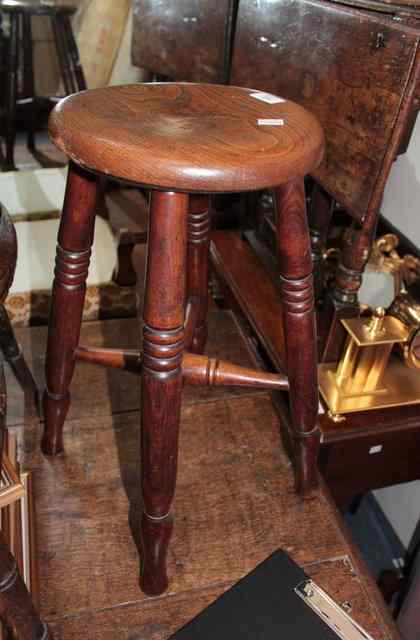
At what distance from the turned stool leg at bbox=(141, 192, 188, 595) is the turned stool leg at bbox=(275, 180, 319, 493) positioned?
18 cm

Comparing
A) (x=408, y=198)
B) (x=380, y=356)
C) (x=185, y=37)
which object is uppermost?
(x=185, y=37)

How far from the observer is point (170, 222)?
2.01ft

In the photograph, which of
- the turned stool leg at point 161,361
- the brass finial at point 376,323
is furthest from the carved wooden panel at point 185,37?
the turned stool leg at point 161,361

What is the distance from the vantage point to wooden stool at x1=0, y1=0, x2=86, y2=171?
7.38 ft

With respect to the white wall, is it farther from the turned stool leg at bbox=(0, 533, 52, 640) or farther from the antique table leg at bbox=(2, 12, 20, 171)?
the antique table leg at bbox=(2, 12, 20, 171)

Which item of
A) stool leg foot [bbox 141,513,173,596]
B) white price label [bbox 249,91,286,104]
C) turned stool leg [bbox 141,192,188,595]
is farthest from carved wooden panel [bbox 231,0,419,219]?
stool leg foot [bbox 141,513,173,596]

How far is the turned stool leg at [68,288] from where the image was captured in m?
0.77

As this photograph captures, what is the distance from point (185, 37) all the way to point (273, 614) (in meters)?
1.28

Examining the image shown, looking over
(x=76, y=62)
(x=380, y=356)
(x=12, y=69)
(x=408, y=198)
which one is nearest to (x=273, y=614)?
(x=380, y=356)

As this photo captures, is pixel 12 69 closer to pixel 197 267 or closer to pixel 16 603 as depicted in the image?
pixel 197 267

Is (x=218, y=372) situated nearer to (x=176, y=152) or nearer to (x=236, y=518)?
(x=236, y=518)

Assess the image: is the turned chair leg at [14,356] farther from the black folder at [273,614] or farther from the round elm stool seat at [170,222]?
the black folder at [273,614]

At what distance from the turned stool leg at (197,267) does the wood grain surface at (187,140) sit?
0.26 meters

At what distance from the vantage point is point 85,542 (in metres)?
0.91
